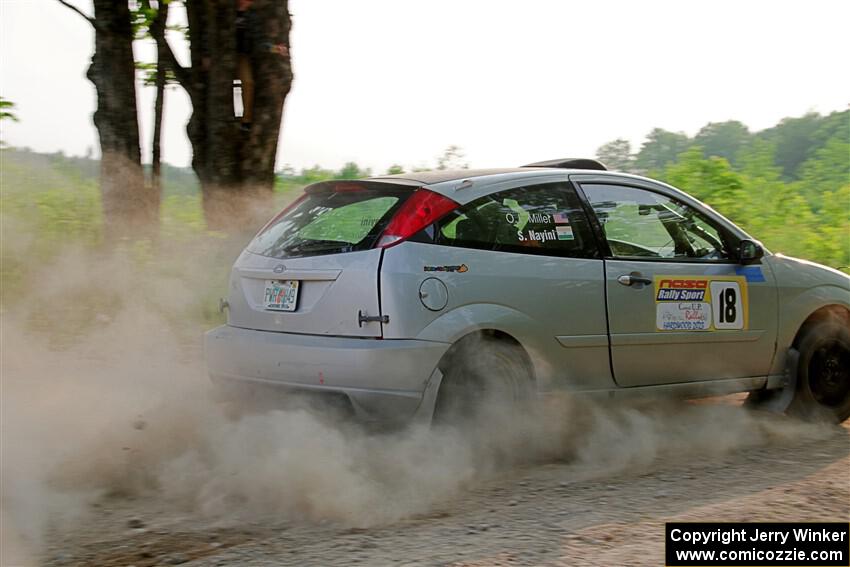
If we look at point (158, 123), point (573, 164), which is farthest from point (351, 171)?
point (573, 164)

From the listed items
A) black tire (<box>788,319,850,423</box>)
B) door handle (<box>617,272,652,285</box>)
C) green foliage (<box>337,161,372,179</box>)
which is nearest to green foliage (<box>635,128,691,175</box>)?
green foliage (<box>337,161,372,179</box>)

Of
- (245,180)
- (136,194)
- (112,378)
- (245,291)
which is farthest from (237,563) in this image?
(136,194)

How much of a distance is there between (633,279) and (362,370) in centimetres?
190

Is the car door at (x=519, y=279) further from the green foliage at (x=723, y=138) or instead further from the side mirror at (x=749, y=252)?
the green foliage at (x=723, y=138)

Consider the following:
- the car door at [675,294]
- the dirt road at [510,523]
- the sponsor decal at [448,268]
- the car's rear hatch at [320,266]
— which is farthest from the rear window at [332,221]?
the dirt road at [510,523]

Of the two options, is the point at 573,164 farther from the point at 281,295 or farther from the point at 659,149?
the point at 659,149

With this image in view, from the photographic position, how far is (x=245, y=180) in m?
8.91

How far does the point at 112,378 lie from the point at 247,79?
113 inches

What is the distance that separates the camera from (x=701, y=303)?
6.29 meters

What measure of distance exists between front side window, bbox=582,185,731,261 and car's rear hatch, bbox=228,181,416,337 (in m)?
1.35

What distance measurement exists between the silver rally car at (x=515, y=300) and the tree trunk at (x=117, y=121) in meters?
4.52

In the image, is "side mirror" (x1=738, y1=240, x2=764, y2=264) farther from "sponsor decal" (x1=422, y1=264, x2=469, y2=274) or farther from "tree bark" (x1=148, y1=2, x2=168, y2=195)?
"tree bark" (x1=148, y1=2, x2=168, y2=195)

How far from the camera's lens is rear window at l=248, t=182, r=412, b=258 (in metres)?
5.39

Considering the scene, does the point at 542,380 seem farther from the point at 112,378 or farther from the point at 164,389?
the point at 112,378
